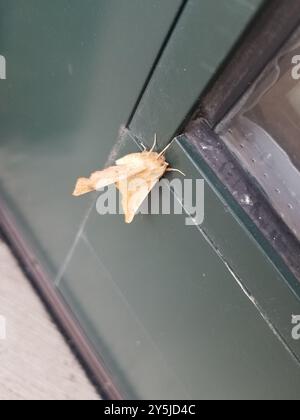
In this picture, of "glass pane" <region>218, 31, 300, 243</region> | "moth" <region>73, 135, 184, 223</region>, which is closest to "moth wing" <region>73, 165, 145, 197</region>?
"moth" <region>73, 135, 184, 223</region>

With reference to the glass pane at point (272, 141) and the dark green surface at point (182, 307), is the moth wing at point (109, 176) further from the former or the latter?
the glass pane at point (272, 141)

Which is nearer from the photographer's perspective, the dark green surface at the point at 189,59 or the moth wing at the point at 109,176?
the dark green surface at the point at 189,59

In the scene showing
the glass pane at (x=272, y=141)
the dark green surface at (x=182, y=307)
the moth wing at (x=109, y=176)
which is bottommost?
the dark green surface at (x=182, y=307)

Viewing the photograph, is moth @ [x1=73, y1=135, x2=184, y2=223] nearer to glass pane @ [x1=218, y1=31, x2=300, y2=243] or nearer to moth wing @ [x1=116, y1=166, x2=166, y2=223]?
moth wing @ [x1=116, y1=166, x2=166, y2=223]

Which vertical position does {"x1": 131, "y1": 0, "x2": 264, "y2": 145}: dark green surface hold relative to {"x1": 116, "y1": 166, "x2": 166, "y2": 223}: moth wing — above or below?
above

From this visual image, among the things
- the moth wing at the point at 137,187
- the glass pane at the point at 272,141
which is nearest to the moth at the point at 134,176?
the moth wing at the point at 137,187

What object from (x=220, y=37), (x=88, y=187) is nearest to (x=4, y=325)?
(x=88, y=187)
